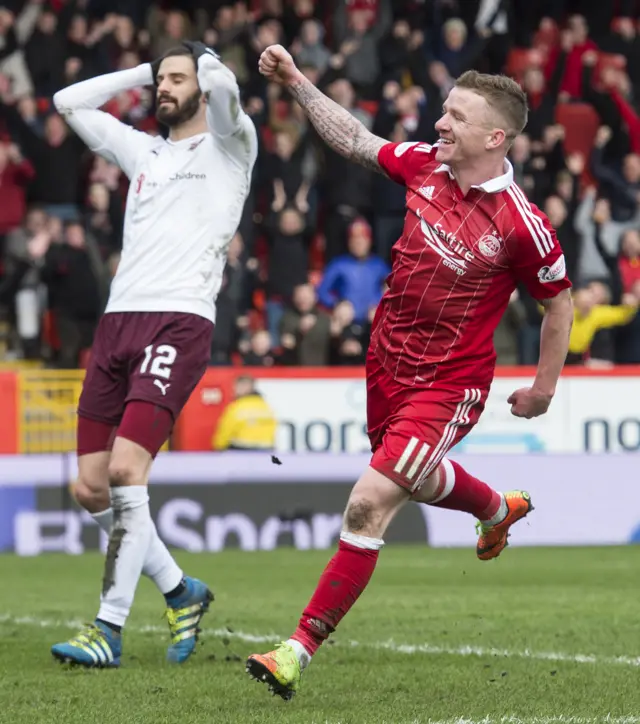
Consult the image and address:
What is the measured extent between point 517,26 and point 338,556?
1583 centimetres

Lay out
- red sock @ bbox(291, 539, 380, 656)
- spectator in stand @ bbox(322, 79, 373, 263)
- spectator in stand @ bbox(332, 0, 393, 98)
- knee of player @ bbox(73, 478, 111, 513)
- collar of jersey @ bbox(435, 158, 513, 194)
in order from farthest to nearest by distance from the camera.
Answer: spectator in stand @ bbox(332, 0, 393, 98), spectator in stand @ bbox(322, 79, 373, 263), knee of player @ bbox(73, 478, 111, 513), collar of jersey @ bbox(435, 158, 513, 194), red sock @ bbox(291, 539, 380, 656)

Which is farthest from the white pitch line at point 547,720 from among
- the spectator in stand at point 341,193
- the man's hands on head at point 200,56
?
the spectator in stand at point 341,193

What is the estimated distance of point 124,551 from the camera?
23.4ft

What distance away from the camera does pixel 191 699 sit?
6.01 m

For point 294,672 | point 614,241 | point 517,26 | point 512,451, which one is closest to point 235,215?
point 294,672

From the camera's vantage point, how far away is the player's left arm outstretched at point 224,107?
7070mm

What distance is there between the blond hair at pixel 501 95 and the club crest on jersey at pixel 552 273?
0.55 meters

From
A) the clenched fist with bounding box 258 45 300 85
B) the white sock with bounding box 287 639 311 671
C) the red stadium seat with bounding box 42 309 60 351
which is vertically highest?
the clenched fist with bounding box 258 45 300 85

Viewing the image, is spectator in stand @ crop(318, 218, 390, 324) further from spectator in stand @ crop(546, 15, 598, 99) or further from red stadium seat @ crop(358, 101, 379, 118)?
spectator in stand @ crop(546, 15, 598, 99)

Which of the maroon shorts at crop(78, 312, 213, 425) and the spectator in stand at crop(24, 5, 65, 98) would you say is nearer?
the maroon shorts at crop(78, 312, 213, 425)

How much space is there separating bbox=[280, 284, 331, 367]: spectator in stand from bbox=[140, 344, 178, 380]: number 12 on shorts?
8.67 metres

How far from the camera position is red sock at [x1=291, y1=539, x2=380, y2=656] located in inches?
231

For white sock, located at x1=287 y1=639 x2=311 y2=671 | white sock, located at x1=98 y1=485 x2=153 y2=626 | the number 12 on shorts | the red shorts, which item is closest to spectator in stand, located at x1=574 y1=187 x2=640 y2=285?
the number 12 on shorts

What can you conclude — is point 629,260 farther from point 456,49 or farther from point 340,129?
point 340,129
